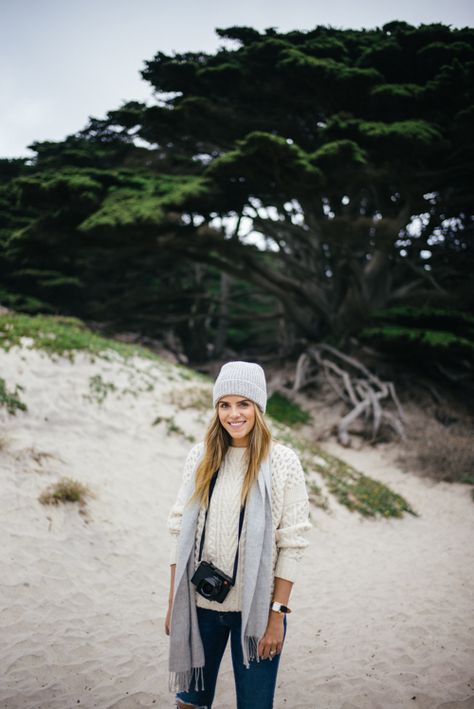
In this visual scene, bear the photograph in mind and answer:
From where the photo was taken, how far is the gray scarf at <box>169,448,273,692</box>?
68.6 inches

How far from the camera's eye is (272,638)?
175cm

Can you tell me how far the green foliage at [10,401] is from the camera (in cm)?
601

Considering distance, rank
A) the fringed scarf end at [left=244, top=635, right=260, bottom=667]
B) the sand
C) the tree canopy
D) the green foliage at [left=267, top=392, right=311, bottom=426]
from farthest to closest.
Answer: the green foliage at [left=267, top=392, right=311, bottom=426] < the tree canopy < the sand < the fringed scarf end at [left=244, top=635, right=260, bottom=667]

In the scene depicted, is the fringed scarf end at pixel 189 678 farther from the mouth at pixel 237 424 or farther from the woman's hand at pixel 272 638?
the mouth at pixel 237 424

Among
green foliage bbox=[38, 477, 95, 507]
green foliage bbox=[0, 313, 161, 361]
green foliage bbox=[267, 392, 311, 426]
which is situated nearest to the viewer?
green foliage bbox=[38, 477, 95, 507]

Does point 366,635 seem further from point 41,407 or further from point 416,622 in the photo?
point 41,407

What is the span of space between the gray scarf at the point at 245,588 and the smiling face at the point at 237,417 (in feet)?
0.53

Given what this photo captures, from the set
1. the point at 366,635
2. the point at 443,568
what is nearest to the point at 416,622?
the point at 366,635

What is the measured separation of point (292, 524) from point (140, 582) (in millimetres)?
3036

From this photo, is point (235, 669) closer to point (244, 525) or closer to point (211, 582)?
point (211, 582)

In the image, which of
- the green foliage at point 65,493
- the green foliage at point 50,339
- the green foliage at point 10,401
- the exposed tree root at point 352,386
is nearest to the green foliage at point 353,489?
the exposed tree root at point 352,386

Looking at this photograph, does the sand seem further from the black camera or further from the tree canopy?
the tree canopy

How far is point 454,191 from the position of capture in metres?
11.6

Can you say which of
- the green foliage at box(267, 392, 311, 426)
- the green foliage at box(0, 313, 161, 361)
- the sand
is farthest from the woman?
the green foliage at box(267, 392, 311, 426)
